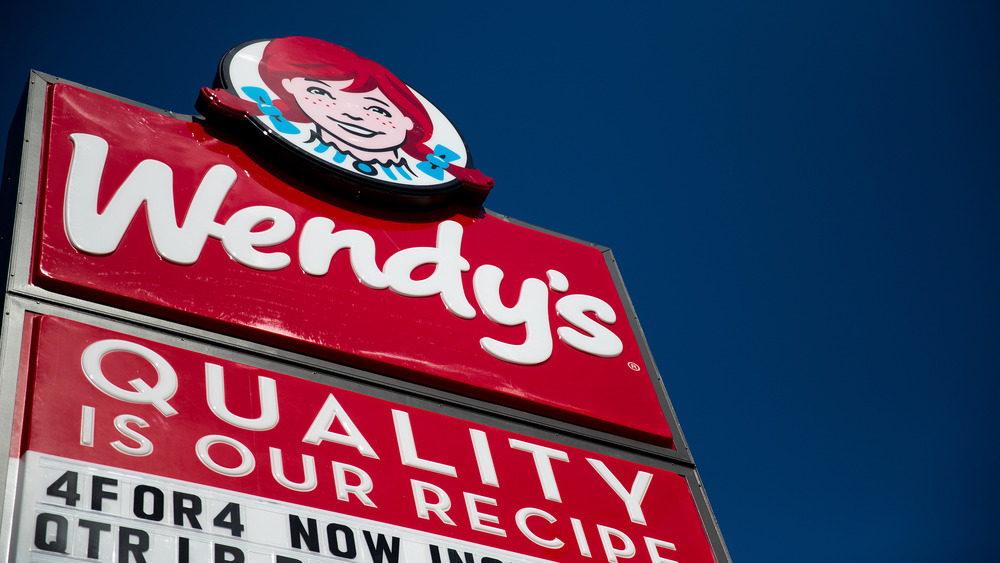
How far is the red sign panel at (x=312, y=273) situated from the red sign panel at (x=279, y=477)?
398mm

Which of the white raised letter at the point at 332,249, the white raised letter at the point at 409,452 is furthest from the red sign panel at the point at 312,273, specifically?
the white raised letter at the point at 409,452

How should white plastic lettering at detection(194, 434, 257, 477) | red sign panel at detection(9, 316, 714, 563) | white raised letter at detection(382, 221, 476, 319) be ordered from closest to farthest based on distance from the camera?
red sign panel at detection(9, 316, 714, 563), white plastic lettering at detection(194, 434, 257, 477), white raised letter at detection(382, 221, 476, 319)

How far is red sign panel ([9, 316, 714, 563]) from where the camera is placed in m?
3.91

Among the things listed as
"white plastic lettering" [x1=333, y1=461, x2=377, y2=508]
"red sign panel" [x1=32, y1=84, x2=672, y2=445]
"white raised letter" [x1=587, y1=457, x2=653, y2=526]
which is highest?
"red sign panel" [x1=32, y1=84, x2=672, y2=445]

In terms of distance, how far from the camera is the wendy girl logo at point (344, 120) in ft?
22.1

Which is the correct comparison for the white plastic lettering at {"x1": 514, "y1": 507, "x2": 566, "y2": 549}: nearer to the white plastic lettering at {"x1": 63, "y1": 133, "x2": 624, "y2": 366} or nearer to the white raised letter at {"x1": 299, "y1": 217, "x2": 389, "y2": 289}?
the white plastic lettering at {"x1": 63, "y1": 133, "x2": 624, "y2": 366}

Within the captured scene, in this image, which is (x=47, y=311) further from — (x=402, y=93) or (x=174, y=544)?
(x=402, y=93)

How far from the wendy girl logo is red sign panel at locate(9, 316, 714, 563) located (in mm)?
1988

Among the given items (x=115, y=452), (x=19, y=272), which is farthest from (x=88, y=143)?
(x=115, y=452)

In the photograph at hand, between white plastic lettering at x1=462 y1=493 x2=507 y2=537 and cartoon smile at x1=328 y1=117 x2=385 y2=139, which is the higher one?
cartoon smile at x1=328 y1=117 x2=385 y2=139

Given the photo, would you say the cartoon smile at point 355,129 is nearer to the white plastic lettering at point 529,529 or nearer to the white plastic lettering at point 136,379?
the white plastic lettering at point 136,379

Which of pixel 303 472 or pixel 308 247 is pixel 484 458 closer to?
pixel 303 472

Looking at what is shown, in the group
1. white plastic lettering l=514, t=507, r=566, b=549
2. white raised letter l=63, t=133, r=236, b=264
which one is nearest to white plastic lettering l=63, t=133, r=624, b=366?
white raised letter l=63, t=133, r=236, b=264

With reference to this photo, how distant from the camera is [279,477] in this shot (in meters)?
4.45
